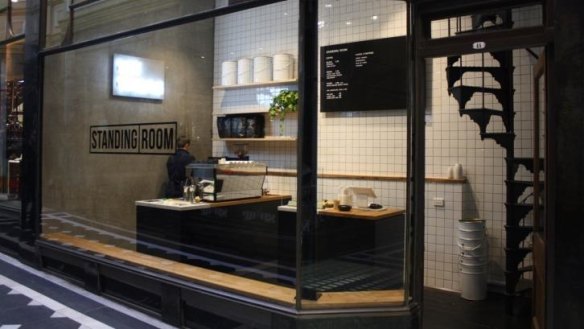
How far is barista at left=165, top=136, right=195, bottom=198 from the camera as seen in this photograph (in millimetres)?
4984

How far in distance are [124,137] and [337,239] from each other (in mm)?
2853

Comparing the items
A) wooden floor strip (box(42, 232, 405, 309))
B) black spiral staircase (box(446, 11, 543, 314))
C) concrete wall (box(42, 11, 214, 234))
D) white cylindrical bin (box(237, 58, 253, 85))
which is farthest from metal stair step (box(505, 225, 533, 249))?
concrete wall (box(42, 11, 214, 234))

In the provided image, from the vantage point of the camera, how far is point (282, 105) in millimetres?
4289

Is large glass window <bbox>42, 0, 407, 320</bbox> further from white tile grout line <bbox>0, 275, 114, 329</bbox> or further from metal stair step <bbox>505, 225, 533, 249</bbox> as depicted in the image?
metal stair step <bbox>505, 225, 533, 249</bbox>

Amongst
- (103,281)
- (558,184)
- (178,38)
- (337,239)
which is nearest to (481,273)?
(337,239)

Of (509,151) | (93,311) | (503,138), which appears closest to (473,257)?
(509,151)

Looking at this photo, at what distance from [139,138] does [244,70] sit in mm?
1360

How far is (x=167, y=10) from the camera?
4.54 m

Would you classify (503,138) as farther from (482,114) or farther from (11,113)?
(11,113)

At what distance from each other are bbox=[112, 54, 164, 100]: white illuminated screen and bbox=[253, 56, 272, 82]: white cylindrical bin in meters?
1.09

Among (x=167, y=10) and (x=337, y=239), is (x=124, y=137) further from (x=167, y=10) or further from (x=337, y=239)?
(x=337, y=239)

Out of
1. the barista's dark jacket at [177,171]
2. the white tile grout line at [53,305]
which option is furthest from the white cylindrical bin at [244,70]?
the white tile grout line at [53,305]

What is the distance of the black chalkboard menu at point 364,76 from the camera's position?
345cm

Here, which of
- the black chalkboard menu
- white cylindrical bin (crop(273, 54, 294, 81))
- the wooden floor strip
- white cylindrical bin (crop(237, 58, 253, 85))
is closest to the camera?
the wooden floor strip
